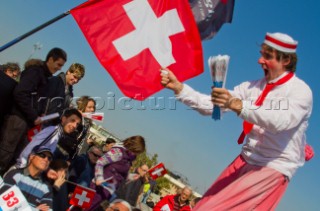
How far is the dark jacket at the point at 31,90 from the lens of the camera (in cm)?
584

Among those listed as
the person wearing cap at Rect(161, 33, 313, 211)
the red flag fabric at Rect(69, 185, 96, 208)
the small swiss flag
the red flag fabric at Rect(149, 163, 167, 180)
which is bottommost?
the red flag fabric at Rect(149, 163, 167, 180)

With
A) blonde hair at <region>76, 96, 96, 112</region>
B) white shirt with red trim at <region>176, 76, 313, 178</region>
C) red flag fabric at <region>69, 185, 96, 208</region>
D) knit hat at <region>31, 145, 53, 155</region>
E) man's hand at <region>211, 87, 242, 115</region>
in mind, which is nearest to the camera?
man's hand at <region>211, 87, 242, 115</region>

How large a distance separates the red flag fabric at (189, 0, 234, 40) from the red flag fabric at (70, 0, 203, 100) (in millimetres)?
1008

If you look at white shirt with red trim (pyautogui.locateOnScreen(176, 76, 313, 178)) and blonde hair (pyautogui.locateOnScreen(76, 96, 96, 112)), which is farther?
blonde hair (pyautogui.locateOnScreen(76, 96, 96, 112))

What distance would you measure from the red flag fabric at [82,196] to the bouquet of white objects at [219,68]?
161 inches

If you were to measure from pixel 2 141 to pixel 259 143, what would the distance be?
3.08 metres

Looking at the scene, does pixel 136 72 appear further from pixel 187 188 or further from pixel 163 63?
pixel 187 188

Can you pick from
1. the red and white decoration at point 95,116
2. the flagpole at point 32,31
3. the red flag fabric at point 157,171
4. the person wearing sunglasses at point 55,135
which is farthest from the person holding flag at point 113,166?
the red flag fabric at point 157,171

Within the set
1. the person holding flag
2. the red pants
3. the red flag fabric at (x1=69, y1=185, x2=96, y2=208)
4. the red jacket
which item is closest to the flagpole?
the person holding flag

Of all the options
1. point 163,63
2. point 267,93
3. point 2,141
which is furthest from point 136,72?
point 267,93

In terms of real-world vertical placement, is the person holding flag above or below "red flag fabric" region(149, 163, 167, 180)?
above

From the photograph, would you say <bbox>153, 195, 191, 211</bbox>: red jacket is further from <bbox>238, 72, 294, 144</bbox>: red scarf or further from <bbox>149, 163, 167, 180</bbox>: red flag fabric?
<bbox>238, 72, 294, 144</bbox>: red scarf

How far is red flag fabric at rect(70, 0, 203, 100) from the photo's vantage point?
5711 millimetres

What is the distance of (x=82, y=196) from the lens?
710cm
